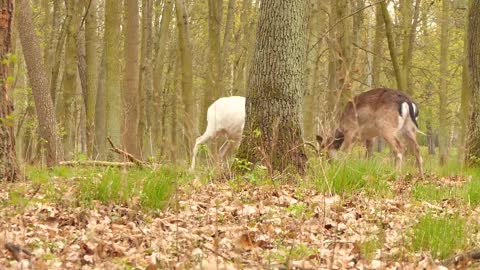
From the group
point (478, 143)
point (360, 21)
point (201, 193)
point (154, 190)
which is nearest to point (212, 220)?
point (154, 190)

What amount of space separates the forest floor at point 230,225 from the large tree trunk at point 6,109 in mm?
216

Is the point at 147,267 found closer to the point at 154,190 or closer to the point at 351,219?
the point at 154,190

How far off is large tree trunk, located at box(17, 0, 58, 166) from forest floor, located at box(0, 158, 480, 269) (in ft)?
16.4

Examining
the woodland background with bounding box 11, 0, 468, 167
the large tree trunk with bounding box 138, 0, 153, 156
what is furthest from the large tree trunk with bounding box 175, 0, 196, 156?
the large tree trunk with bounding box 138, 0, 153, 156

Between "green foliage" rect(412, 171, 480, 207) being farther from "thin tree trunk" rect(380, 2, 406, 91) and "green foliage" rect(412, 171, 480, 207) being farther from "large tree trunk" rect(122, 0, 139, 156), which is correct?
"thin tree trunk" rect(380, 2, 406, 91)

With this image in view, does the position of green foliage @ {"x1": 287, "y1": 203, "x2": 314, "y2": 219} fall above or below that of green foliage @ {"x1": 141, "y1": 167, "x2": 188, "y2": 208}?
below

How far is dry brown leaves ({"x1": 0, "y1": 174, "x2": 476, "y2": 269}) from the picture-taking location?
3.99 meters

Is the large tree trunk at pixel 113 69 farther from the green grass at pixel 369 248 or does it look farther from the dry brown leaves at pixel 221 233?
the green grass at pixel 369 248

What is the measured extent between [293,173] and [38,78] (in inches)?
239

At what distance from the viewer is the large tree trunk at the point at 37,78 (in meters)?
11.8

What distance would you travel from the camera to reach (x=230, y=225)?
17.5 feet

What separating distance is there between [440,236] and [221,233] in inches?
61.9

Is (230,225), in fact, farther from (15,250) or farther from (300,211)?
(15,250)

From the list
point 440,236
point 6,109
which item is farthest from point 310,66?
point 440,236
